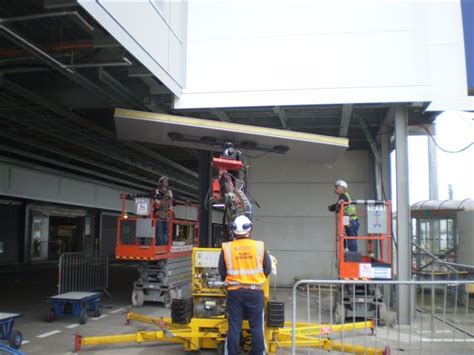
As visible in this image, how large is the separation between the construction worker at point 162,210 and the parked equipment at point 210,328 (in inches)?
181

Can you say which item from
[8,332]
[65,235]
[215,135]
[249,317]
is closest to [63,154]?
[215,135]

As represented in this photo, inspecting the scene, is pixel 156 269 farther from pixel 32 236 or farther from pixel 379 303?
pixel 32 236

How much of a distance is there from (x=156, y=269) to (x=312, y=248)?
5.09m

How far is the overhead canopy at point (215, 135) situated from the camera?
910 cm

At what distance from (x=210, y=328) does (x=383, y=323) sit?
4.32 meters

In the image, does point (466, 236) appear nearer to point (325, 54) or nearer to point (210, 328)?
point (325, 54)

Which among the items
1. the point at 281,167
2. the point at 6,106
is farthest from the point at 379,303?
the point at 6,106

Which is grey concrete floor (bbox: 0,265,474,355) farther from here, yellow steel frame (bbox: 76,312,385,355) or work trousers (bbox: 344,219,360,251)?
work trousers (bbox: 344,219,360,251)

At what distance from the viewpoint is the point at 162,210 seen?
488 inches

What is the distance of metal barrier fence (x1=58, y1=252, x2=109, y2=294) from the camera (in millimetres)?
12430

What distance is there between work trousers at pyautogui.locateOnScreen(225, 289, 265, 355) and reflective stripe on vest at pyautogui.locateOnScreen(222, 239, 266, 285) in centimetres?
14

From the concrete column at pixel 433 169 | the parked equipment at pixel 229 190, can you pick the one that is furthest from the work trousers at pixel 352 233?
the concrete column at pixel 433 169

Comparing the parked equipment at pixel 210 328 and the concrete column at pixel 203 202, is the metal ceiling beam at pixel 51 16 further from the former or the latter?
the concrete column at pixel 203 202

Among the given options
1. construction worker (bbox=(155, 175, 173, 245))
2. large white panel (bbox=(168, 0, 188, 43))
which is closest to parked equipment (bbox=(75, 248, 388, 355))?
construction worker (bbox=(155, 175, 173, 245))
